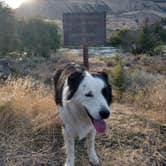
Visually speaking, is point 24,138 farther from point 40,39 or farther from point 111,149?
point 40,39

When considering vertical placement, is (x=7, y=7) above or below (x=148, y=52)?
above

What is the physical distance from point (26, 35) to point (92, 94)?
15.7m

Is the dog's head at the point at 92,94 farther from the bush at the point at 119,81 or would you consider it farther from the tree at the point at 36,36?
the tree at the point at 36,36

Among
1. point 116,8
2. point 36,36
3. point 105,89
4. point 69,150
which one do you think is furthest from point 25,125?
point 116,8

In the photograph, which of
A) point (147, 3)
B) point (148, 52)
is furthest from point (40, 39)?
point (147, 3)

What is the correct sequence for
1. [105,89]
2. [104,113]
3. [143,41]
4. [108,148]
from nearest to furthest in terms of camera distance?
[104,113], [105,89], [108,148], [143,41]

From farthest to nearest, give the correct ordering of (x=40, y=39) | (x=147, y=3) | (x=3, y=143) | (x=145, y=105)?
1. (x=147, y=3)
2. (x=40, y=39)
3. (x=145, y=105)
4. (x=3, y=143)

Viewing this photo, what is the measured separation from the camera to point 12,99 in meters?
5.68

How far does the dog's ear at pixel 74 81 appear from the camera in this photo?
3.85m

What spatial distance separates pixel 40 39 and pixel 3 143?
14.8 m

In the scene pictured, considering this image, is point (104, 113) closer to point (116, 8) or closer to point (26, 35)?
point (26, 35)

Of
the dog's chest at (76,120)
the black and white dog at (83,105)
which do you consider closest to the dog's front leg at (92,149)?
the black and white dog at (83,105)

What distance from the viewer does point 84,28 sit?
10586 mm

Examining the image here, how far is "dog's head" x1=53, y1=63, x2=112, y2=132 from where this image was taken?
3707mm
